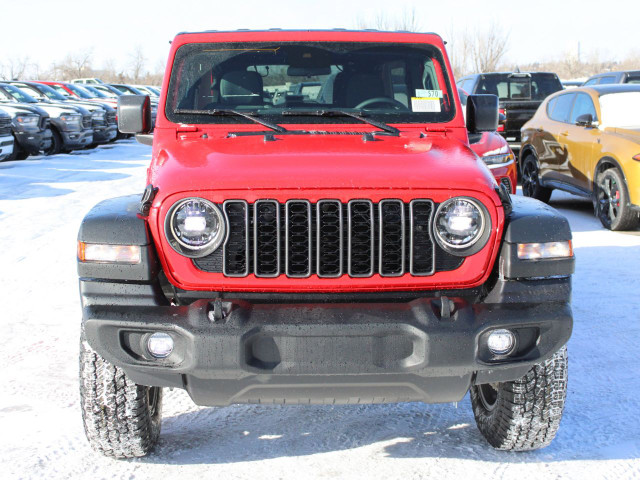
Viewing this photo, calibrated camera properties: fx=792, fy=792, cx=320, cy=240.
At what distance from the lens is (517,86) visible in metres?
14.9

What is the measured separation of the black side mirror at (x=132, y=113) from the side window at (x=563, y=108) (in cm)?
715

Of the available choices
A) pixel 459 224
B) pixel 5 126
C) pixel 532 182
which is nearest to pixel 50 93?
pixel 5 126

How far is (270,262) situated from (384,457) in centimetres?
107

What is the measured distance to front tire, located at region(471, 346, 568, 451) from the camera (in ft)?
10.9

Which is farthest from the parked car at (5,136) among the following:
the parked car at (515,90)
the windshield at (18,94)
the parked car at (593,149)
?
the parked car at (593,149)

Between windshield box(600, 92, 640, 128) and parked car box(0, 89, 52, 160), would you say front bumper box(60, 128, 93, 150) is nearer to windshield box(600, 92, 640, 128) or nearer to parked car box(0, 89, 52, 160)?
parked car box(0, 89, 52, 160)

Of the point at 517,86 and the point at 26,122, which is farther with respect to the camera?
the point at 26,122

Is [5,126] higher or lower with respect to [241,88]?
lower

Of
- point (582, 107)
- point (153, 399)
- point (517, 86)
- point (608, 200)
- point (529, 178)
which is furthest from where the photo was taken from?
point (517, 86)

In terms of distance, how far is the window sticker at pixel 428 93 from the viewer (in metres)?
4.25

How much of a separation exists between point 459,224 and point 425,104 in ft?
4.26

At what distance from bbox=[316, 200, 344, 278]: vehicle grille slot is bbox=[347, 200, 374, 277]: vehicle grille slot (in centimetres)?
4

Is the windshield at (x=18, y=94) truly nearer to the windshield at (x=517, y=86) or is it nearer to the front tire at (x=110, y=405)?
the windshield at (x=517, y=86)

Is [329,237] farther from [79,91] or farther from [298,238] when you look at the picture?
[79,91]
